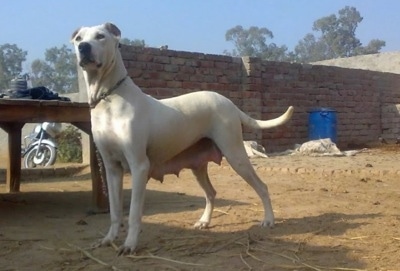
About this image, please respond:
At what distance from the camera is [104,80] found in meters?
4.36

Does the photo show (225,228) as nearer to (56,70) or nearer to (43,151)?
(43,151)

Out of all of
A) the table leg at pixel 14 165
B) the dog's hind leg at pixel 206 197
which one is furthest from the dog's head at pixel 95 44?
the table leg at pixel 14 165

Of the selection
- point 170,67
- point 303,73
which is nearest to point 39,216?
point 170,67

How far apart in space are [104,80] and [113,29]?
0.36 meters

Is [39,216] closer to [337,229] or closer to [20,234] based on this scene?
[20,234]

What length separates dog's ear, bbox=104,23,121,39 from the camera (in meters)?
4.34

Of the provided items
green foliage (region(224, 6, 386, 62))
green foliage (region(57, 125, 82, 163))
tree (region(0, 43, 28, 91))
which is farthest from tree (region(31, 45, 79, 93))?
green foliage (region(57, 125, 82, 163))

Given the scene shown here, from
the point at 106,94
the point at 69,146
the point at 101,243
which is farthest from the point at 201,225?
the point at 69,146

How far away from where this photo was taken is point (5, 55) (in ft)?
172

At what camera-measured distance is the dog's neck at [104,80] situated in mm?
4328

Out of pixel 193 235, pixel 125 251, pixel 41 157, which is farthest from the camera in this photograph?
pixel 41 157

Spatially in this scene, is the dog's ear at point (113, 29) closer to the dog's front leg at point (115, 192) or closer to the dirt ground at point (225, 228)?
the dog's front leg at point (115, 192)

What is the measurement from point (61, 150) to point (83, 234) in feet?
29.1

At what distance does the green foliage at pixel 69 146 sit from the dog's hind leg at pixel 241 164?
799cm
